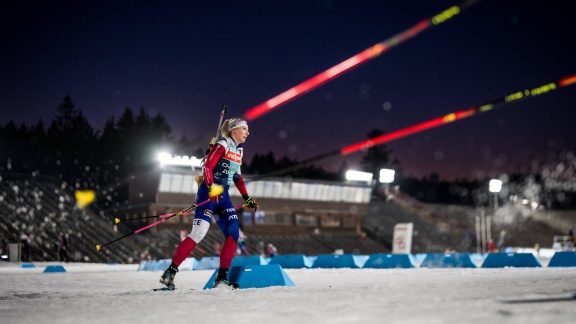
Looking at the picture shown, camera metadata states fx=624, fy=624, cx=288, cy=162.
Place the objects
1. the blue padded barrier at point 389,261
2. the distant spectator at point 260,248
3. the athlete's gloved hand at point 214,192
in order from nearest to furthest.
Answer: the athlete's gloved hand at point 214,192 → the blue padded barrier at point 389,261 → the distant spectator at point 260,248

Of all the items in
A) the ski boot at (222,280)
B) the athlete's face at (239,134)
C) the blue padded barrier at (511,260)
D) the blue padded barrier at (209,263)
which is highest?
the athlete's face at (239,134)

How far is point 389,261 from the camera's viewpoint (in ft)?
65.4

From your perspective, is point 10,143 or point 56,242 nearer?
point 56,242

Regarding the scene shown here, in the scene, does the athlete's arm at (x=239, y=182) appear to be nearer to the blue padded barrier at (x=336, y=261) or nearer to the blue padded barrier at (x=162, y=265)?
the blue padded barrier at (x=336, y=261)

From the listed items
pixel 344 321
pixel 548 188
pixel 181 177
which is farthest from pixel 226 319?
pixel 548 188

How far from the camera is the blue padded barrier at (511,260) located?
55.8 feet

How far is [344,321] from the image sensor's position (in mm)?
4195

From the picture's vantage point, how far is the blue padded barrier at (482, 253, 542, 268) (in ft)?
55.8

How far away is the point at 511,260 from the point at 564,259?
4.46ft

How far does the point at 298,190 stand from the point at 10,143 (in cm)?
4247

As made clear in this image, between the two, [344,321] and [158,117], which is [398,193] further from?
[344,321]

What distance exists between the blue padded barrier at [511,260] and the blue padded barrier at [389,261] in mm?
2343

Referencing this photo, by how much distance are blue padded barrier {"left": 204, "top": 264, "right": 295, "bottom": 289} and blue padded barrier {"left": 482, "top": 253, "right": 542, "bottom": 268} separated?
9.97 metres

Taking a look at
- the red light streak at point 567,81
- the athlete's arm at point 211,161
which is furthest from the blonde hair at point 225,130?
the red light streak at point 567,81
